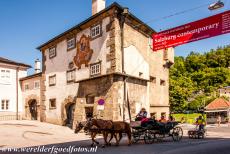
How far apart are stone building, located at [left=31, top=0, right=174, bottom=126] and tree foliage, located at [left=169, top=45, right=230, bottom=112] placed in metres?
24.1

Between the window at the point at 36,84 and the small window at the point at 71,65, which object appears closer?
the small window at the point at 71,65

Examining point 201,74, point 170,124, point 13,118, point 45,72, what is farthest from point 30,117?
point 201,74

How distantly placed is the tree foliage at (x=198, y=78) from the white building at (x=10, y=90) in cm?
2834

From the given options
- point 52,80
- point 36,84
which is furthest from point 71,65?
point 36,84

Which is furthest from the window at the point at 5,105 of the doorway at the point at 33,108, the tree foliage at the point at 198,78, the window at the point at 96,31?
the tree foliage at the point at 198,78

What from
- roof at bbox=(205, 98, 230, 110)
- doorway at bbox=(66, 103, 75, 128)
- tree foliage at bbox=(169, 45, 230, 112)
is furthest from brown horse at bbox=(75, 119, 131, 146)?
tree foliage at bbox=(169, 45, 230, 112)

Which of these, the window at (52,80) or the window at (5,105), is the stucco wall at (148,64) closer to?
the window at (52,80)

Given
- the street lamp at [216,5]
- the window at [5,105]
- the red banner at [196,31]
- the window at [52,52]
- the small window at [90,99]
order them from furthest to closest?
1. the window at [5,105]
2. the window at [52,52]
3. the small window at [90,99]
4. the red banner at [196,31]
5. the street lamp at [216,5]

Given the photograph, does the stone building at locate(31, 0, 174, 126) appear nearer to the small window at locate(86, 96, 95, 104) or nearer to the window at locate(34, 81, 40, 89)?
the small window at locate(86, 96, 95, 104)

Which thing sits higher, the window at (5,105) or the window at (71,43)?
the window at (71,43)

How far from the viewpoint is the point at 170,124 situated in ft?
51.3

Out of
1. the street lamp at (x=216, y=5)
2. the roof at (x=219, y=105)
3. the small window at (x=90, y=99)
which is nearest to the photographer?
the street lamp at (x=216, y=5)

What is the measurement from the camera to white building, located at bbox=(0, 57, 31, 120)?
3428cm

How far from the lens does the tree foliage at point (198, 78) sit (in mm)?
53209
